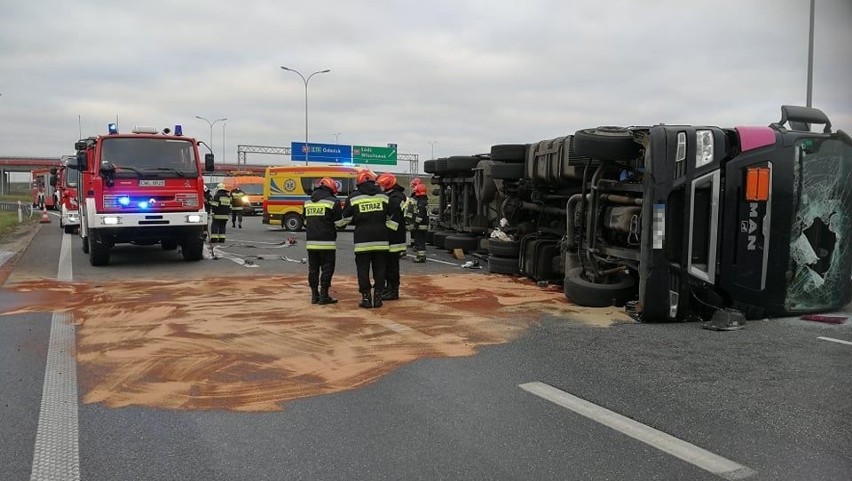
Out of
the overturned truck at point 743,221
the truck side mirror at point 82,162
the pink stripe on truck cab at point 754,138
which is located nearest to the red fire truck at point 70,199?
the truck side mirror at point 82,162

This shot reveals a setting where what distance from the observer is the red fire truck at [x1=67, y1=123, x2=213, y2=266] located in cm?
1158

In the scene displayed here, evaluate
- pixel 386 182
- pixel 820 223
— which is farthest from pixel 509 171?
pixel 820 223

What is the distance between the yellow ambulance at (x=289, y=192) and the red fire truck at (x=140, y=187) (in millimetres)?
11005

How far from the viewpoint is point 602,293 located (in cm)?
753

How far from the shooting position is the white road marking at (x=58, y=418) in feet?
10.9

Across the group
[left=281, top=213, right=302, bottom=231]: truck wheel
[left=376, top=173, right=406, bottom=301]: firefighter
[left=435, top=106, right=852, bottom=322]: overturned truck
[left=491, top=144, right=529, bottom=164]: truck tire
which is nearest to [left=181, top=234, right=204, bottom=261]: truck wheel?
[left=376, top=173, right=406, bottom=301]: firefighter

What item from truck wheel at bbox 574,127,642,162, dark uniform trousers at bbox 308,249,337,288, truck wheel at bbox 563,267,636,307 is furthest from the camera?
dark uniform trousers at bbox 308,249,337,288

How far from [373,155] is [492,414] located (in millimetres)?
54124

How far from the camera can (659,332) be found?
6336 millimetres

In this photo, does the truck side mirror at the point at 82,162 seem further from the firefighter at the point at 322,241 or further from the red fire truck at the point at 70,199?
the firefighter at the point at 322,241

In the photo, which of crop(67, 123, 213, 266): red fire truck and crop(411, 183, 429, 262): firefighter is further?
crop(411, 183, 429, 262): firefighter

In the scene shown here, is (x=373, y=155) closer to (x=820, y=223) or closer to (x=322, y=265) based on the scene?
(x=322, y=265)

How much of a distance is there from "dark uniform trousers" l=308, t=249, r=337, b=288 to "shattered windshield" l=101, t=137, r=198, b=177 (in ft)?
17.2

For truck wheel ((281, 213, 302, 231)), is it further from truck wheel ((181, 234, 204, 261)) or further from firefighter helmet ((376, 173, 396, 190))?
firefighter helmet ((376, 173, 396, 190))
